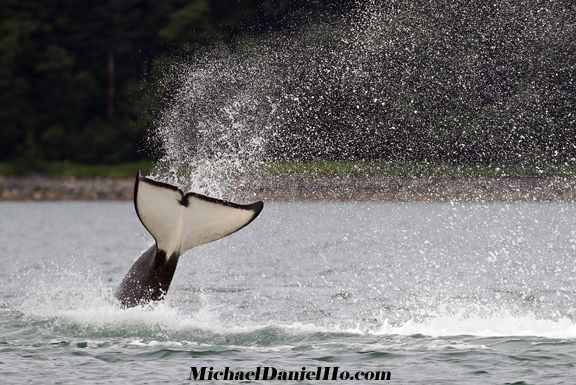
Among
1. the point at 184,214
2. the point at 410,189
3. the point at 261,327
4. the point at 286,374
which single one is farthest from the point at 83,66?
the point at 286,374

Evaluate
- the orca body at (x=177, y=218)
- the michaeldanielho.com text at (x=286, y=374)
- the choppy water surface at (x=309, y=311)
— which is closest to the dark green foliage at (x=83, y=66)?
the choppy water surface at (x=309, y=311)

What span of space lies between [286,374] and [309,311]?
5308mm

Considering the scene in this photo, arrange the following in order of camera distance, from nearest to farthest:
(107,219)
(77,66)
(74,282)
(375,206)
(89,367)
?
(89,367)
(74,282)
(107,219)
(375,206)
(77,66)

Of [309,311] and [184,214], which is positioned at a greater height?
[184,214]

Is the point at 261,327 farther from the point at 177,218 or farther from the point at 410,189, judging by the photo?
the point at 410,189

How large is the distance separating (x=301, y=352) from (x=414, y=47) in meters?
50.2

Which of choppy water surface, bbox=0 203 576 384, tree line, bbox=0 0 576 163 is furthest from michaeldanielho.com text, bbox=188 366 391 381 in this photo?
tree line, bbox=0 0 576 163

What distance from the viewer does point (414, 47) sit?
2562 inches

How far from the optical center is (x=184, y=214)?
Result: 16.5 metres

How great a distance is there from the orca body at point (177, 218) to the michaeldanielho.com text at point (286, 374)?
2045 millimetres

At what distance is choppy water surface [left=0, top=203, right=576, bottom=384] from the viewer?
15.6 m

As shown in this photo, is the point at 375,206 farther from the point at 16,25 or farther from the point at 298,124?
the point at 16,25

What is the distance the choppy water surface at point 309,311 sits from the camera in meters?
15.6

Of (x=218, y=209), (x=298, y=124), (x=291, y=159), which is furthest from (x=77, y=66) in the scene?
(x=218, y=209)
